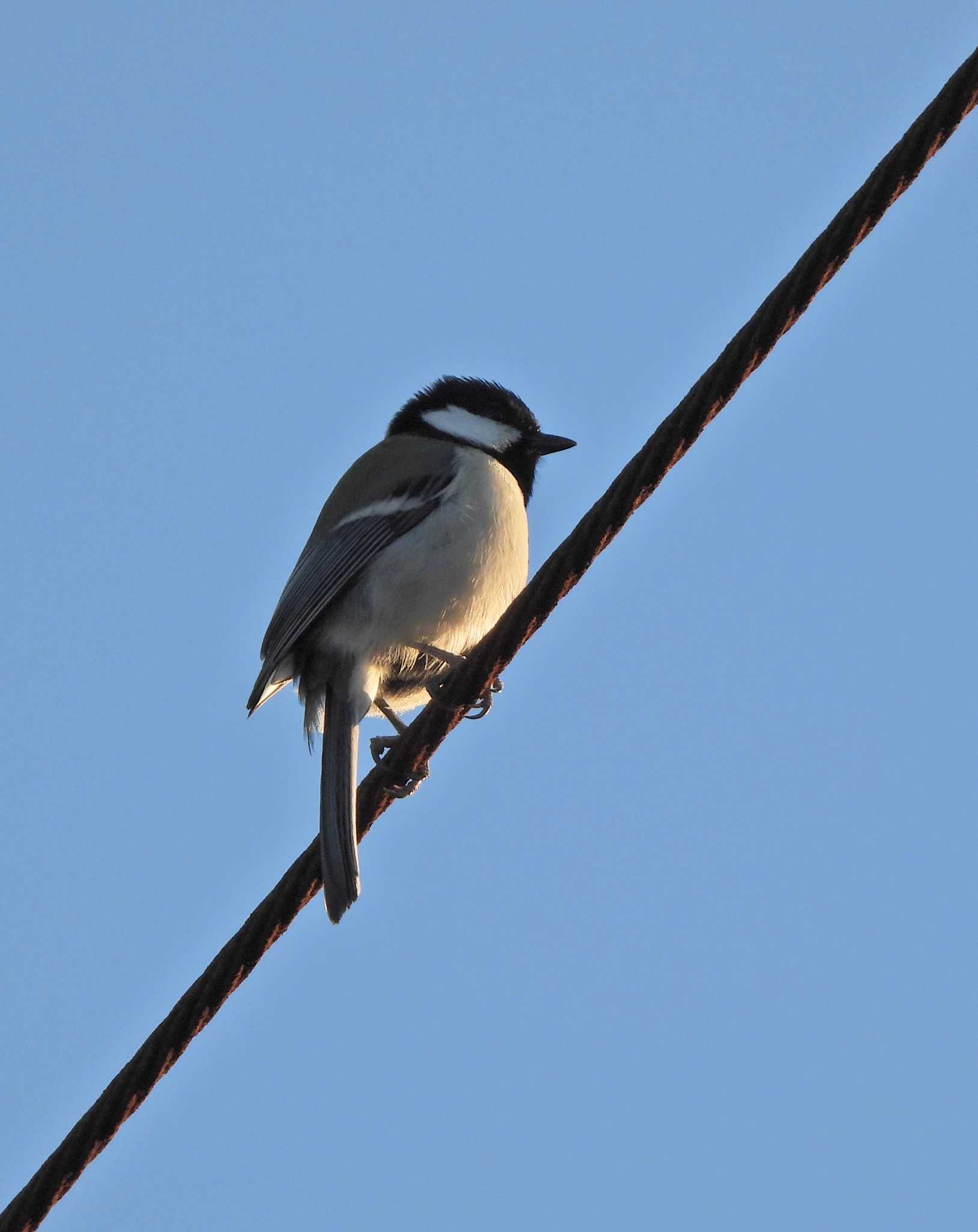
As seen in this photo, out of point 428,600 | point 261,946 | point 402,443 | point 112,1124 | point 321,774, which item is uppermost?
point 402,443

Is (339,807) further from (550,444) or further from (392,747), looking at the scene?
(550,444)

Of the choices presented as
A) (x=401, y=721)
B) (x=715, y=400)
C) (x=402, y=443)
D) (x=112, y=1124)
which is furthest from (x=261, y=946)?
(x=402, y=443)

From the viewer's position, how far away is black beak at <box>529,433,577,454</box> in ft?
18.0

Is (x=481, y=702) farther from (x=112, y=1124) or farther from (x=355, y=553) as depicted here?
(x=112, y=1124)

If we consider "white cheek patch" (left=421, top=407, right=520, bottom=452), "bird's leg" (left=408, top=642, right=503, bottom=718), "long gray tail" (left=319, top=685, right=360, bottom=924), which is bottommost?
"long gray tail" (left=319, top=685, right=360, bottom=924)

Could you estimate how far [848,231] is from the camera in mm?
2473

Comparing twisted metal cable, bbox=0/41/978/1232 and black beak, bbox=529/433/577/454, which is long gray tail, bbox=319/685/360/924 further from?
black beak, bbox=529/433/577/454

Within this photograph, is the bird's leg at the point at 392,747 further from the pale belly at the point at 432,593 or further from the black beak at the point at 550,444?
the black beak at the point at 550,444

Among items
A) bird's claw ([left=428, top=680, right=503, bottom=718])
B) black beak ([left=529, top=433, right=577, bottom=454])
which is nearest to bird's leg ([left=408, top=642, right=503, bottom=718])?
bird's claw ([left=428, top=680, right=503, bottom=718])

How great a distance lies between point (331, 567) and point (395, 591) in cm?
24

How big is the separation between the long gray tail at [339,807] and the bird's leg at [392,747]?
0.11m

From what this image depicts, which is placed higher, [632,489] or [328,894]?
[632,489]

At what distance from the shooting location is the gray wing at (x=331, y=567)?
4523mm

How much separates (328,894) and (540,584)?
0.99 meters
